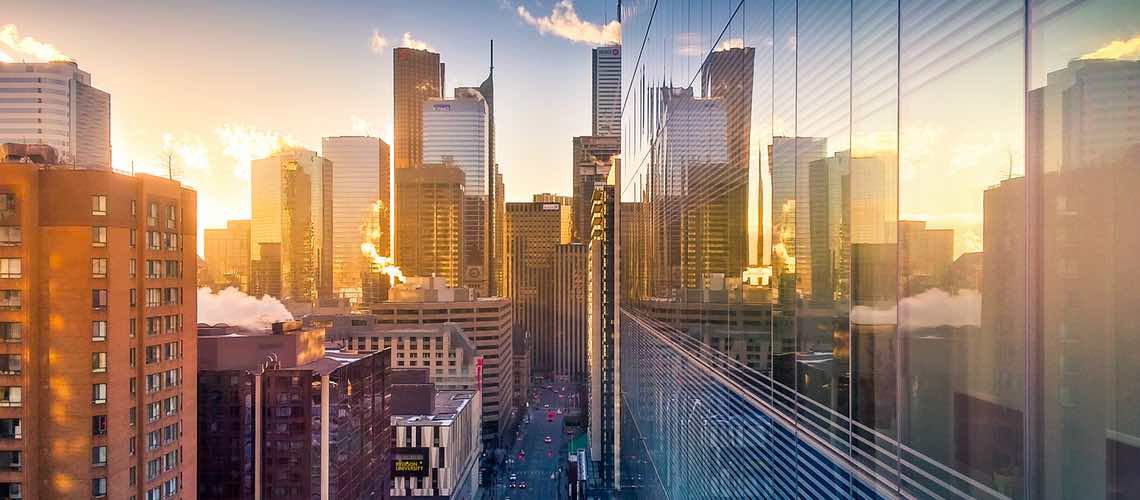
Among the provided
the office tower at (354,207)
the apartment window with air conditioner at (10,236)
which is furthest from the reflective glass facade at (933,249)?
the office tower at (354,207)

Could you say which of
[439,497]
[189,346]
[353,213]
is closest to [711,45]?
[189,346]

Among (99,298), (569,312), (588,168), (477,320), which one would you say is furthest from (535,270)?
Answer: (99,298)

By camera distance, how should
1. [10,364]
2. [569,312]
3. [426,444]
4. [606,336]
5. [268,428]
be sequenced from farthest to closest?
[569,312], [426,444], [606,336], [268,428], [10,364]

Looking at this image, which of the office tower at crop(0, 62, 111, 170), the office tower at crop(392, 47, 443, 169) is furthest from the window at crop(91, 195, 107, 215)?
the office tower at crop(392, 47, 443, 169)

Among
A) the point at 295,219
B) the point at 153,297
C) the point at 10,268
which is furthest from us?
the point at 295,219

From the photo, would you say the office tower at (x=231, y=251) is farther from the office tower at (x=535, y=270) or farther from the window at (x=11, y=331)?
the window at (x=11, y=331)

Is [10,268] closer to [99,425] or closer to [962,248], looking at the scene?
[99,425]
